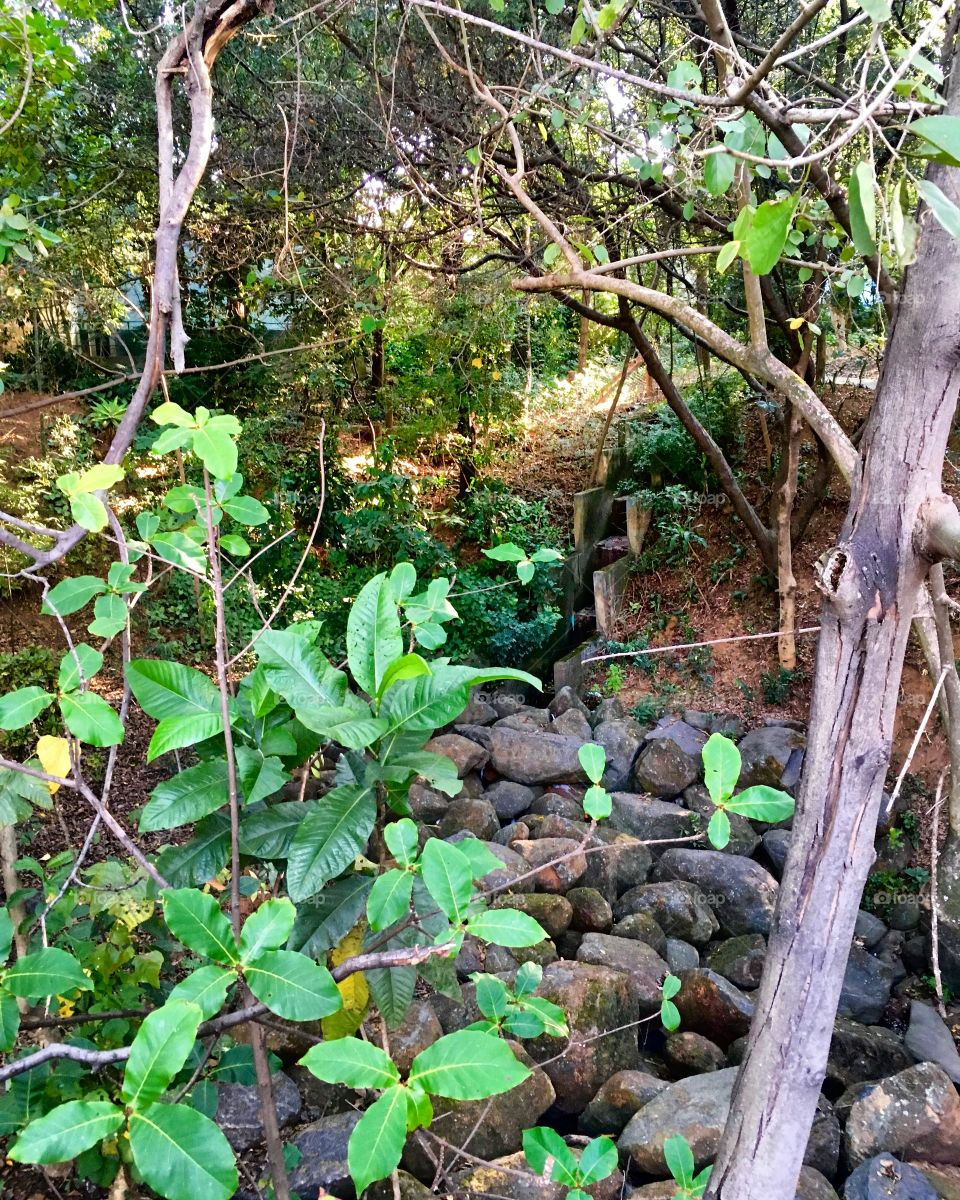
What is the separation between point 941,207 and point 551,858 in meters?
3.60

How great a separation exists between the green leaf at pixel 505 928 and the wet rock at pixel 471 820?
3.47m

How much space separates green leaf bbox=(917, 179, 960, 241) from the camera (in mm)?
771

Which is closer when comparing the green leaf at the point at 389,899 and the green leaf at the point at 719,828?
the green leaf at the point at 389,899

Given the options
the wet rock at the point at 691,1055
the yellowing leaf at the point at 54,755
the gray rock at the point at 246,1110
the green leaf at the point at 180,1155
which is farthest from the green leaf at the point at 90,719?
the wet rock at the point at 691,1055

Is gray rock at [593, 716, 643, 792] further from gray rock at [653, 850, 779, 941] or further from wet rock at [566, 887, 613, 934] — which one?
wet rock at [566, 887, 613, 934]

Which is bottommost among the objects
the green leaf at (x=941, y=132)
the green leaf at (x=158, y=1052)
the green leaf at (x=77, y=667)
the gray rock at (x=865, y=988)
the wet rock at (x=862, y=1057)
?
the gray rock at (x=865, y=988)

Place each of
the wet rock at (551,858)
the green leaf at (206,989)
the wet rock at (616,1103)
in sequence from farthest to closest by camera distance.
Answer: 1. the wet rock at (551,858)
2. the wet rock at (616,1103)
3. the green leaf at (206,989)

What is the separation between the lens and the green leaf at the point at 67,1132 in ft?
2.23

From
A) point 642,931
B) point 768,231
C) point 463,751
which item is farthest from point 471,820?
point 768,231

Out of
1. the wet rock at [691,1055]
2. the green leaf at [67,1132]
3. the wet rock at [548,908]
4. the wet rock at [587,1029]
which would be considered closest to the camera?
the green leaf at [67,1132]

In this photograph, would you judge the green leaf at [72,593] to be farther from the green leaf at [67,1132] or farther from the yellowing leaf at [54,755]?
the green leaf at [67,1132]

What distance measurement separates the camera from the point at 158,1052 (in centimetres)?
70

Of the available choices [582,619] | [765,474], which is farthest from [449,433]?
[765,474]

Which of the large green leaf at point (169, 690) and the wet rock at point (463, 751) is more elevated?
the large green leaf at point (169, 690)
